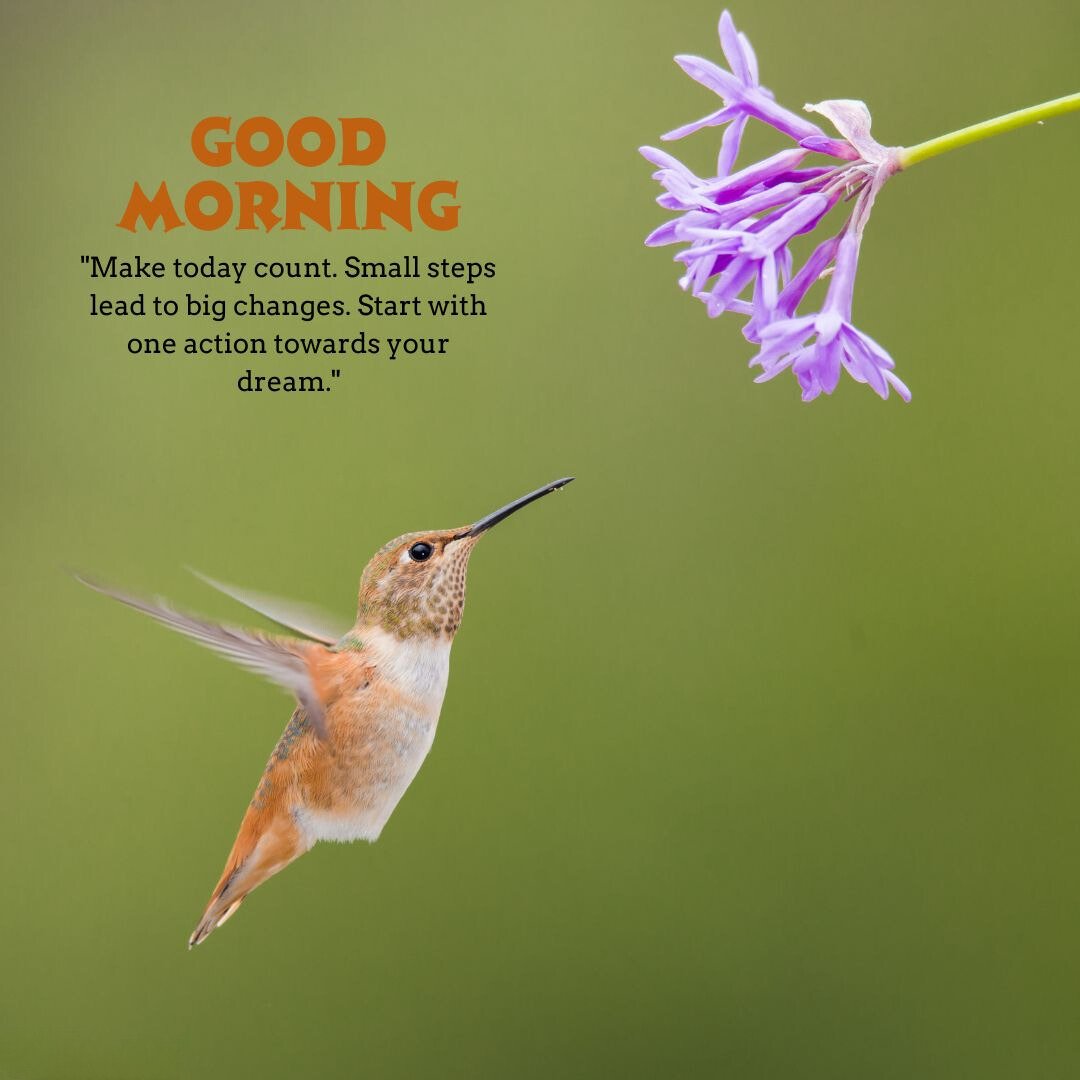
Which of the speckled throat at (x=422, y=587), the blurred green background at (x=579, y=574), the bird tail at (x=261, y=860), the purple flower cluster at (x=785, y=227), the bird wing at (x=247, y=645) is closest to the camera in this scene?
the purple flower cluster at (x=785, y=227)

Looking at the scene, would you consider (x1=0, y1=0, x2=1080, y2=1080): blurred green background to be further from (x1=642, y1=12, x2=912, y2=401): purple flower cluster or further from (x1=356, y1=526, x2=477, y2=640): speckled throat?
(x1=642, y1=12, x2=912, y2=401): purple flower cluster

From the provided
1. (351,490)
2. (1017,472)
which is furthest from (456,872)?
(1017,472)

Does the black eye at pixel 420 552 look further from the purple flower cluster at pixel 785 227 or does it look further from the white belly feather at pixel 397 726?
the purple flower cluster at pixel 785 227

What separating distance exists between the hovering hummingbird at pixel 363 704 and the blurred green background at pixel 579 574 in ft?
2.08

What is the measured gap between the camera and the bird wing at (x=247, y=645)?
90 centimetres

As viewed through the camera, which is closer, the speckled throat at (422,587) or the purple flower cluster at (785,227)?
the purple flower cluster at (785,227)

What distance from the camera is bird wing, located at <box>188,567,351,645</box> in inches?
47.3

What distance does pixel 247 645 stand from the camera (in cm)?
97

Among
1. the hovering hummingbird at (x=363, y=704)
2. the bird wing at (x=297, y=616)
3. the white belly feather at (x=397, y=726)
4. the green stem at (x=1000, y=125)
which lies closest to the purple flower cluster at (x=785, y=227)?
the green stem at (x=1000, y=125)

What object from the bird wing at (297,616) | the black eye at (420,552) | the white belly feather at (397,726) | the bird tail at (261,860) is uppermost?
the black eye at (420,552)

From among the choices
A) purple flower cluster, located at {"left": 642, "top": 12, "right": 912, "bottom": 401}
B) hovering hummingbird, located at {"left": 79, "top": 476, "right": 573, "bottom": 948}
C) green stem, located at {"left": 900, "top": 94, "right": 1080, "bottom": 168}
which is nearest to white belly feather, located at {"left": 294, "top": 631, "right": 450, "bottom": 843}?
hovering hummingbird, located at {"left": 79, "top": 476, "right": 573, "bottom": 948}

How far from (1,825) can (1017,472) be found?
171 centimetres

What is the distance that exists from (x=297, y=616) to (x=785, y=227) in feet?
2.64

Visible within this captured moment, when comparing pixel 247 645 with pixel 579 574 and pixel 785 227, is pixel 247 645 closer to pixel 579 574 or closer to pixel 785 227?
pixel 785 227
